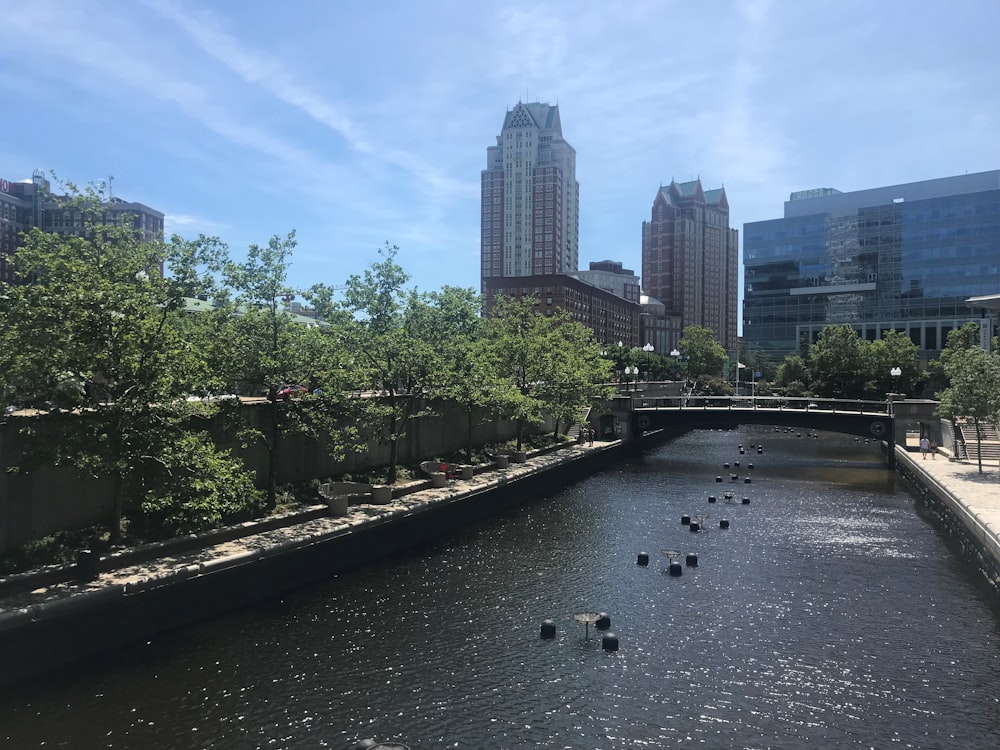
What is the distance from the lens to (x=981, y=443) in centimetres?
4900

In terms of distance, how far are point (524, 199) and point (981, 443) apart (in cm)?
15223

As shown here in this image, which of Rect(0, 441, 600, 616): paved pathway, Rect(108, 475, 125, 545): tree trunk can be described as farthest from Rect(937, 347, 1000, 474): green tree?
Rect(108, 475, 125, 545): tree trunk

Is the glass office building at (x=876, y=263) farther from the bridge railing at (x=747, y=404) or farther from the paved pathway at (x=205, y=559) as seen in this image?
the paved pathway at (x=205, y=559)

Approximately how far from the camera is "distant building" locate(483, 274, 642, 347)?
15050 cm

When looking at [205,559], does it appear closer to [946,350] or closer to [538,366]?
[538,366]

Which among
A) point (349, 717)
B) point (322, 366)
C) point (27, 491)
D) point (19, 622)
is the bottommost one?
point (349, 717)

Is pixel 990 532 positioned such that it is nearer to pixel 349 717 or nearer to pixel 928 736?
pixel 928 736

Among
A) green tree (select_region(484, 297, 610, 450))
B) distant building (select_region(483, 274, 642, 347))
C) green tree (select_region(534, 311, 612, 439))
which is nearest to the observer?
green tree (select_region(484, 297, 610, 450))

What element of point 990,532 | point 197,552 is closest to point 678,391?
point 990,532

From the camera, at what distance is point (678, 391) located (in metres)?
112

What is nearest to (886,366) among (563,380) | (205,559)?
(563,380)

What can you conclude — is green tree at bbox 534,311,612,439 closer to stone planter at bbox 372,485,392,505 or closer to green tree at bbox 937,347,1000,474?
stone planter at bbox 372,485,392,505

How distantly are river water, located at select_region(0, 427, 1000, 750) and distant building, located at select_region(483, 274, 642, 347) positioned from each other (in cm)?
10850

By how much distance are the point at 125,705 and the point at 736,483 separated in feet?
137
